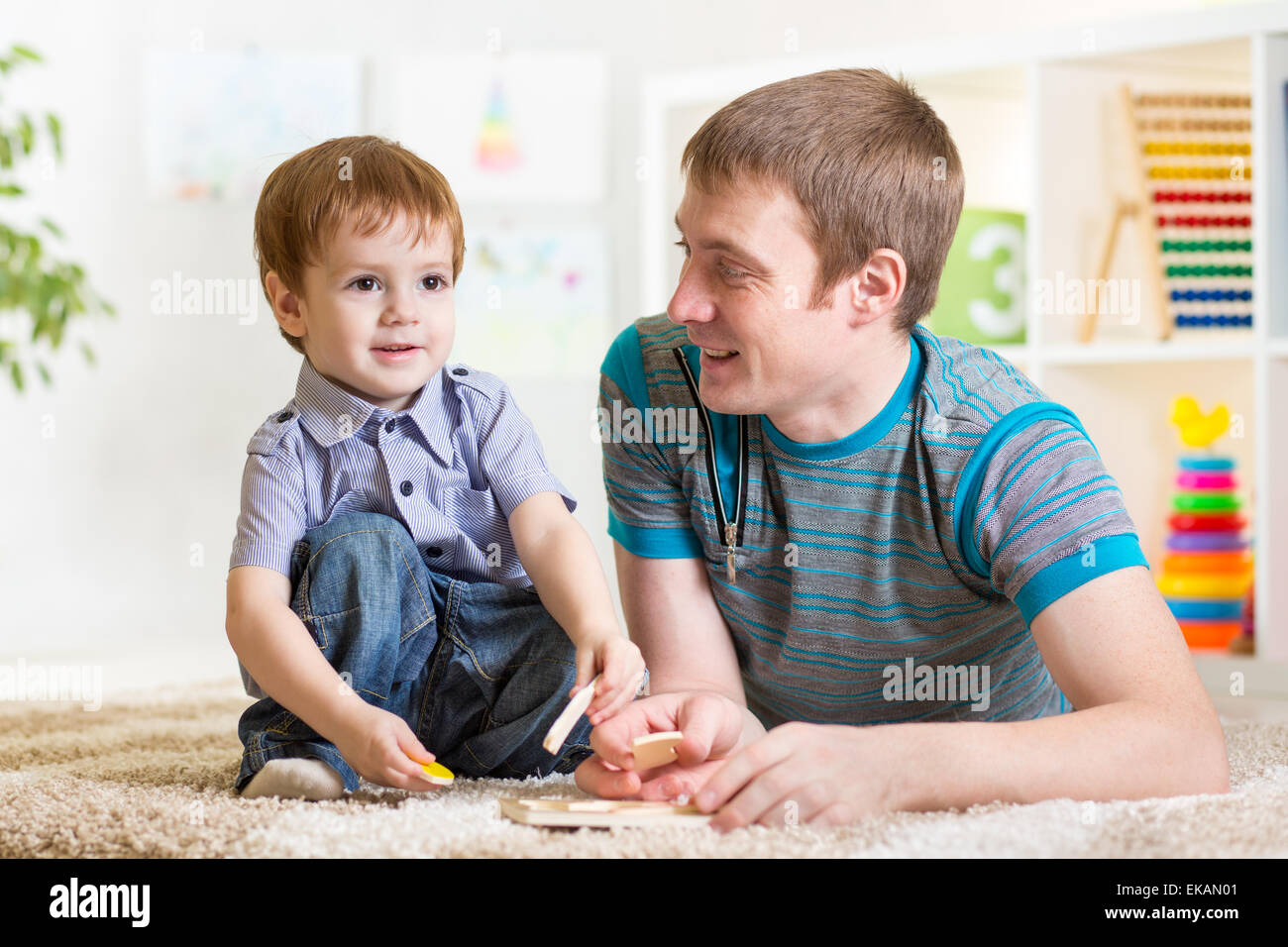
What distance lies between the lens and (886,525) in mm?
1051

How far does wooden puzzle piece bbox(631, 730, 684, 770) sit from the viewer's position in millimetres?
898

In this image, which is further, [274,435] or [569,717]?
[274,435]

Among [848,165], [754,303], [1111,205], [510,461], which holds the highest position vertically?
[1111,205]

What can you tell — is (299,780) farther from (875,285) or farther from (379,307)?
(875,285)

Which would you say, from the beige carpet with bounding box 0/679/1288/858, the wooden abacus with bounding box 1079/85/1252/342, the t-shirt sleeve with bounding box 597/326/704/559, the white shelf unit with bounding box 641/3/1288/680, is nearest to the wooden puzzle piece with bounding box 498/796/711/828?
the beige carpet with bounding box 0/679/1288/858

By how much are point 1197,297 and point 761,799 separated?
1644mm

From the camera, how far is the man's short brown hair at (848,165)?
1.02 meters

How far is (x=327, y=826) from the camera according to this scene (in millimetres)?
846

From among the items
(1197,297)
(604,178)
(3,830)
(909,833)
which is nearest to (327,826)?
(3,830)

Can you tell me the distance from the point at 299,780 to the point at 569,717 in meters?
0.22

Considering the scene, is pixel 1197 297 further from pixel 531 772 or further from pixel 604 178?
pixel 531 772

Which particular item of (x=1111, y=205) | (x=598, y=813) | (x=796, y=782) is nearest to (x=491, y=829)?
(x=598, y=813)

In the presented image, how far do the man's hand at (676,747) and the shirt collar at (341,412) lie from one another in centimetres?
31

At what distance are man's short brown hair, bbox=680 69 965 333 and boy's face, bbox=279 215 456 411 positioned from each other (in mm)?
237
